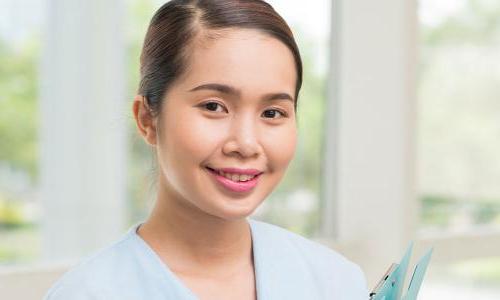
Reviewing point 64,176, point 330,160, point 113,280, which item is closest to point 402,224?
point 330,160

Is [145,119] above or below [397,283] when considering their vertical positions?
above

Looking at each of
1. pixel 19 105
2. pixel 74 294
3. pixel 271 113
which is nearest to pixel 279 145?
pixel 271 113

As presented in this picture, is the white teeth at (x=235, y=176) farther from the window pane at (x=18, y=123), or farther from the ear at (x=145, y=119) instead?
the window pane at (x=18, y=123)

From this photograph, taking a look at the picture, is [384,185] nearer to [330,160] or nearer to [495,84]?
[330,160]

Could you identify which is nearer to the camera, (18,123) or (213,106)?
(213,106)

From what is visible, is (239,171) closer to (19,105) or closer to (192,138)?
(192,138)

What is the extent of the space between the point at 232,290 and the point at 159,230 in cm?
10

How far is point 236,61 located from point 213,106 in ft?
0.16

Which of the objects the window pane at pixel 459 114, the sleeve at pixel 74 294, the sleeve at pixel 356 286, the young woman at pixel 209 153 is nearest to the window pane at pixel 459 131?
the window pane at pixel 459 114

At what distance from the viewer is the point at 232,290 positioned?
87 centimetres

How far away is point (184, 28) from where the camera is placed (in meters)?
0.83

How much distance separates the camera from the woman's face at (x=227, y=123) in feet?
2.61

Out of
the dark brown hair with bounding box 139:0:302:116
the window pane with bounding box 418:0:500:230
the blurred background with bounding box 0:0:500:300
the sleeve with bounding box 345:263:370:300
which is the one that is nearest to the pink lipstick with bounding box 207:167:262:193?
the dark brown hair with bounding box 139:0:302:116

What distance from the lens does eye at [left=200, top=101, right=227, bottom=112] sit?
81 cm
